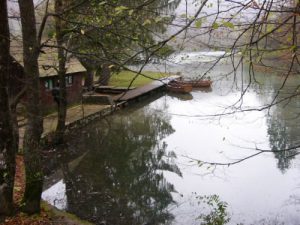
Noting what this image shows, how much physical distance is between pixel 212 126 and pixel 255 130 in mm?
2301

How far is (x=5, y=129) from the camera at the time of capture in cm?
636

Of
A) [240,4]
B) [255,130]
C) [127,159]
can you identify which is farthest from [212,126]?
[240,4]

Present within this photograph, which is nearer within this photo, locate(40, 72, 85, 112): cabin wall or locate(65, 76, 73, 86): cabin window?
locate(40, 72, 85, 112): cabin wall

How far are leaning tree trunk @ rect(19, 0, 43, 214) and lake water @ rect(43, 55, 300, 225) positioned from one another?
2274 millimetres

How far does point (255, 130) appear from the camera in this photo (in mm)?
17828

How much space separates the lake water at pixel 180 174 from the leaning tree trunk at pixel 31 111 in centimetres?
227

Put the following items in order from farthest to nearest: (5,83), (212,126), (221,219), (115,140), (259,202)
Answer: (212,126) < (115,140) < (259,202) < (221,219) < (5,83)

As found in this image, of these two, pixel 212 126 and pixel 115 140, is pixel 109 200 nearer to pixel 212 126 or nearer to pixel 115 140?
pixel 115 140

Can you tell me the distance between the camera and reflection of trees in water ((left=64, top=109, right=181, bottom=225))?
384 inches

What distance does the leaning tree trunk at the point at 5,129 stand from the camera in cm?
614

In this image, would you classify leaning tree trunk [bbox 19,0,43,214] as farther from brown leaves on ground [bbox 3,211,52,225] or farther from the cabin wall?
the cabin wall

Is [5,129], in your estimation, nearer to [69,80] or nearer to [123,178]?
[123,178]

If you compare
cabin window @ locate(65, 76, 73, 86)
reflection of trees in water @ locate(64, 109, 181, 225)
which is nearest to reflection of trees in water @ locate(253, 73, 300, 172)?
reflection of trees in water @ locate(64, 109, 181, 225)

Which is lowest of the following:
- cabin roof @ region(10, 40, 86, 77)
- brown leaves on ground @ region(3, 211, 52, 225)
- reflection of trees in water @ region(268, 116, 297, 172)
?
reflection of trees in water @ region(268, 116, 297, 172)
